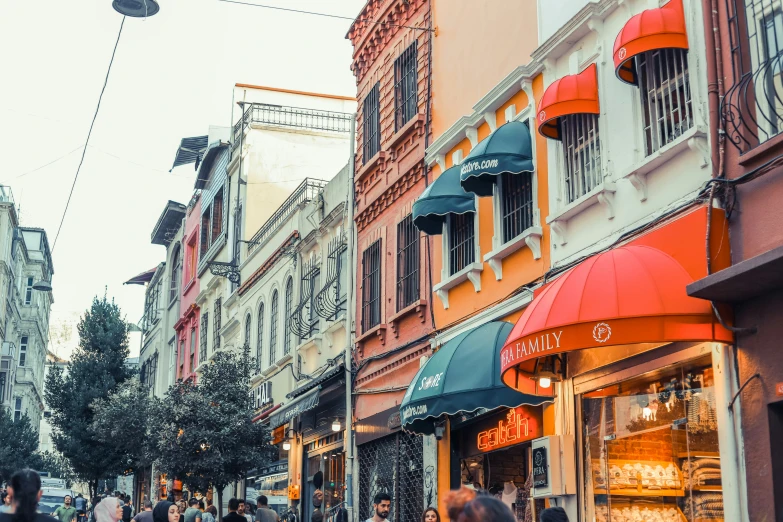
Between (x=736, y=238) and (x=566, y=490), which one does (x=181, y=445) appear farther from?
(x=736, y=238)

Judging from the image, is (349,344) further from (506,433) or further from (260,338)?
(260,338)

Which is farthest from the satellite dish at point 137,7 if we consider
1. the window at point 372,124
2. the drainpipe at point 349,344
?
the drainpipe at point 349,344

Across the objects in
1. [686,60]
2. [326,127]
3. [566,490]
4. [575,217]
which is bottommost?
[566,490]

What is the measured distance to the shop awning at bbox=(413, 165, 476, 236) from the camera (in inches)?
587

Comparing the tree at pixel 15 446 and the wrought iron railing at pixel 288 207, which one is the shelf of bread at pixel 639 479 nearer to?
the wrought iron railing at pixel 288 207

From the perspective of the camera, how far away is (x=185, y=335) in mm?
40312

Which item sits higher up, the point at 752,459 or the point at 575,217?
the point at 575,217

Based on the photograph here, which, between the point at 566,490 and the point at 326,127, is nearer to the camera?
the point at 566,490

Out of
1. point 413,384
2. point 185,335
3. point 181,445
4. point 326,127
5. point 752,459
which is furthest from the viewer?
point 185,335

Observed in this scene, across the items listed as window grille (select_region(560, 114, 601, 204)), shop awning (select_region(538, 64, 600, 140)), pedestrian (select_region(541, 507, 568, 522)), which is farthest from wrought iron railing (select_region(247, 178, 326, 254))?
pedestrian (select_region(541, 507, 568, 522))

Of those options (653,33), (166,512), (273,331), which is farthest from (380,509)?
(273,331)

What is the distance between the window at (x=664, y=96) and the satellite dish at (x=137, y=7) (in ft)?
24.5

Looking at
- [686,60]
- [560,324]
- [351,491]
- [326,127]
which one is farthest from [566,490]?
[326,127]

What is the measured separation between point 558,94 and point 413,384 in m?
4.89
